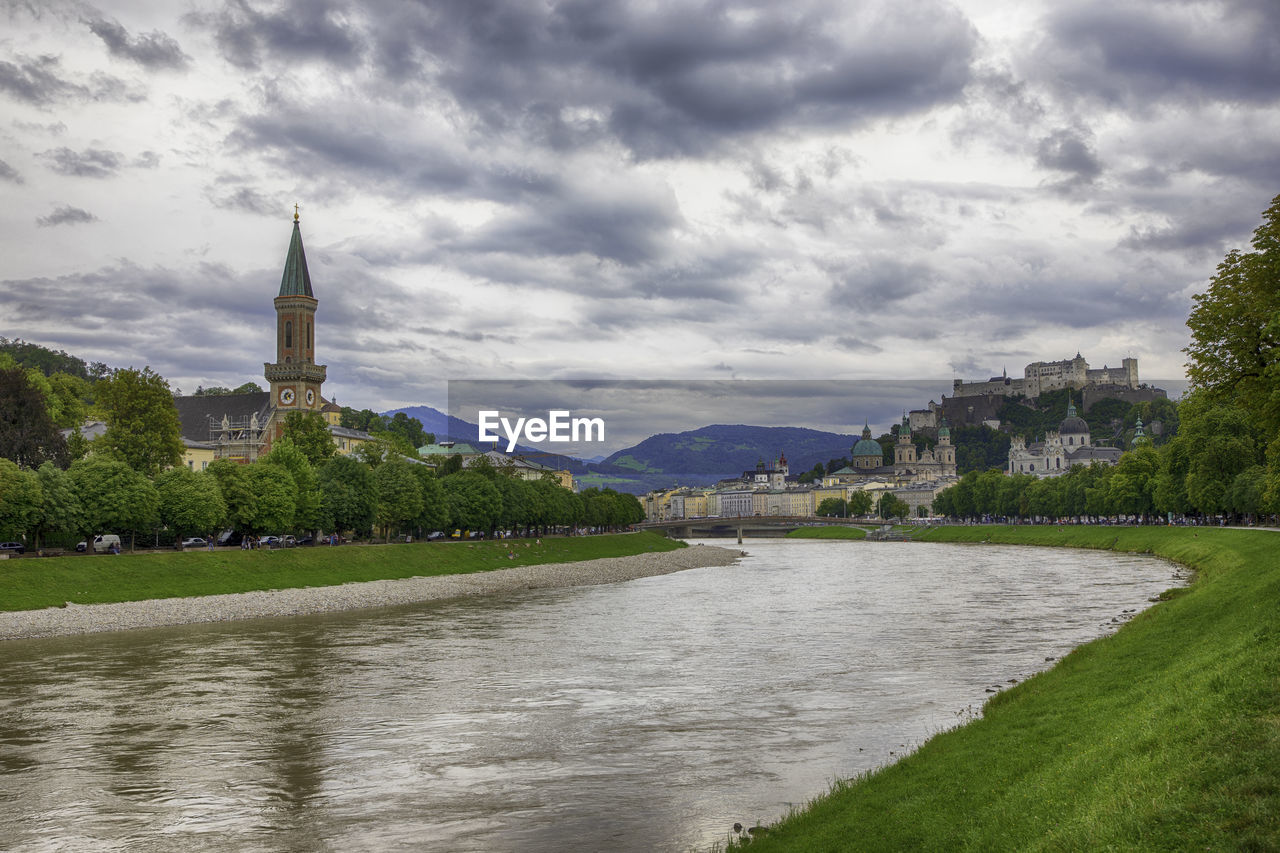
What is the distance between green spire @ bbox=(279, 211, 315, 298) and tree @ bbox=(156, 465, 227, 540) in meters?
72.9

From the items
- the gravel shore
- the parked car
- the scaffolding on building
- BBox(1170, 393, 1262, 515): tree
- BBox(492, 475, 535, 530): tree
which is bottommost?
the gravel shore

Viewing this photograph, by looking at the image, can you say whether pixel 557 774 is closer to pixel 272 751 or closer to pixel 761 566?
pixel 272 751

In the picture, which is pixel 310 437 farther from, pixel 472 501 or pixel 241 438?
pixel 241 438

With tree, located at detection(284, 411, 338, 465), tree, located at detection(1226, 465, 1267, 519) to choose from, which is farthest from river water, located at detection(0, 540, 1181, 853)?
tree, located at detection(284, 411, 338, 465)

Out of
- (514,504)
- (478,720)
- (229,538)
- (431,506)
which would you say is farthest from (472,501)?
(478,720)

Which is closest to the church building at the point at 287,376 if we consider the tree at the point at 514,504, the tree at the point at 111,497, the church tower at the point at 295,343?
the church tower at the point at 295,343

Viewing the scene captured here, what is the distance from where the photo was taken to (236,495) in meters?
78.6

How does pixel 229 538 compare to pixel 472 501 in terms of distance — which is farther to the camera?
pixel 472 501

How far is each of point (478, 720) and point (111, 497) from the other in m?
48.2

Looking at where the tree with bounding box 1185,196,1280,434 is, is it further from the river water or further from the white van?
the white van

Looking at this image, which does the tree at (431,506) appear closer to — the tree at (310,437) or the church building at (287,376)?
the tree at (310,437)

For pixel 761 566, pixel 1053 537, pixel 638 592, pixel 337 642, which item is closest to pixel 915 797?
pixel 337 642

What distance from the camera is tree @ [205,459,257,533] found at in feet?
258

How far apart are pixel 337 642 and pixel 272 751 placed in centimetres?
2186
